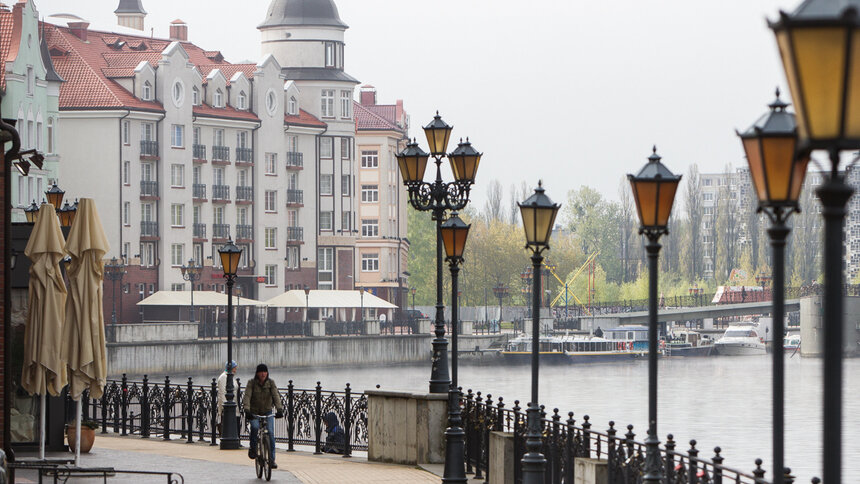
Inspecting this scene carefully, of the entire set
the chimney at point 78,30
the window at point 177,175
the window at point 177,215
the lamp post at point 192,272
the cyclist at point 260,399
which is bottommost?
the cyclist at point 260,399

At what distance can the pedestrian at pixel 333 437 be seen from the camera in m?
25.1

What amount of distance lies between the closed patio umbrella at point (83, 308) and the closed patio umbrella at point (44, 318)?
0.18m

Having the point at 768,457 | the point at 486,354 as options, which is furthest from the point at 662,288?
the point at 768,457

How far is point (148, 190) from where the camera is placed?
9006 cm

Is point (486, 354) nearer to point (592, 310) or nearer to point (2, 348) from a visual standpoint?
point (592, 310)

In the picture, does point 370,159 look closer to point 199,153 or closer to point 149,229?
point 199,153

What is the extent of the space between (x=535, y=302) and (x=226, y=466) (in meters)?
7.83

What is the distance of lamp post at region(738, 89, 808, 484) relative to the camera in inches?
267

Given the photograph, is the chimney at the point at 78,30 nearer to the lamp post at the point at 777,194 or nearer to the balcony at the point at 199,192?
the balcony at the point at 199,192

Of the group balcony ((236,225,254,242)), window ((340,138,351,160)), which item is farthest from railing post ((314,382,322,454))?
window ((340,138,351,160))

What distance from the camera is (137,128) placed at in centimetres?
8931

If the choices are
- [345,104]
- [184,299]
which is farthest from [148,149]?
[345,104]

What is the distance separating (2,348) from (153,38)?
85.1 meters

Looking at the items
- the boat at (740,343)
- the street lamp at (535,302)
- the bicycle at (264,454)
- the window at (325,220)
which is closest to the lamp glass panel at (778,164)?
the street lamp at (535,302)
